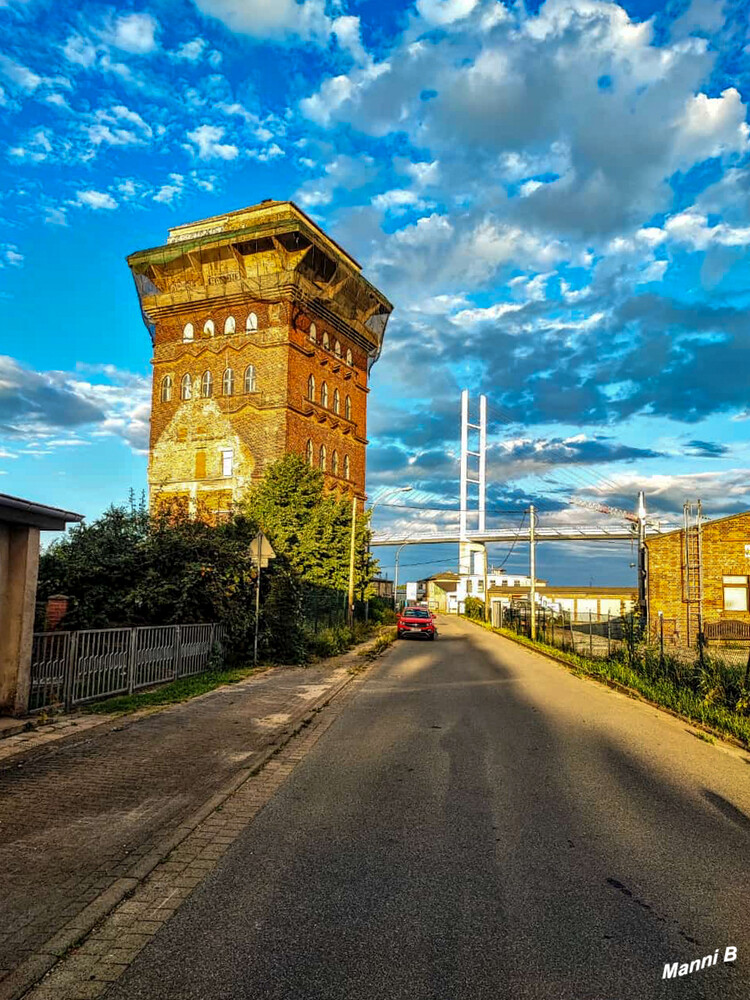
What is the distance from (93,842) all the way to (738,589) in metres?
34.8

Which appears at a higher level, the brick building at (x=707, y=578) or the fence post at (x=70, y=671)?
the brick building at (x=707, y=578)

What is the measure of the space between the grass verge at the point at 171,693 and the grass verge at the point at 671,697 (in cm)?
867

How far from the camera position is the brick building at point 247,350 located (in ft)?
140

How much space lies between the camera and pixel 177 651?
49.4ft

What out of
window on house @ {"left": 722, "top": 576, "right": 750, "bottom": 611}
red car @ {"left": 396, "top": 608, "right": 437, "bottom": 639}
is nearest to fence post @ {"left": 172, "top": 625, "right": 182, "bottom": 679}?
red car @ {"left": 396, "top": 608, "right": 437, "bottom": 639}

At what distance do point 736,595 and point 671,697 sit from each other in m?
23.7

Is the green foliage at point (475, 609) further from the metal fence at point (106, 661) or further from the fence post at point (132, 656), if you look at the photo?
the fence post at point (132, 656)

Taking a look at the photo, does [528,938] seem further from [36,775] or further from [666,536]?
[666,536]

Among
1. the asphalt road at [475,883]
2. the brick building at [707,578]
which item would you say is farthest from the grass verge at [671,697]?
the brick building at [707,578]

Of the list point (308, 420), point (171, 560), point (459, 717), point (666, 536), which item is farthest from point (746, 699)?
point (308, 420)

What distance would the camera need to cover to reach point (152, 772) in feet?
25.2

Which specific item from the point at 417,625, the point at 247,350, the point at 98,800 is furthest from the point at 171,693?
the point at 247,350

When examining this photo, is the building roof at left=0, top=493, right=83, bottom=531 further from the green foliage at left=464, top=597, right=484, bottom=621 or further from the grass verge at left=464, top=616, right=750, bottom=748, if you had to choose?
the green foliage at left=464, top=597, right=484, bottom=621

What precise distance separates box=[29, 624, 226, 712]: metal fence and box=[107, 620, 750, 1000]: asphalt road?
4345 millimetres
